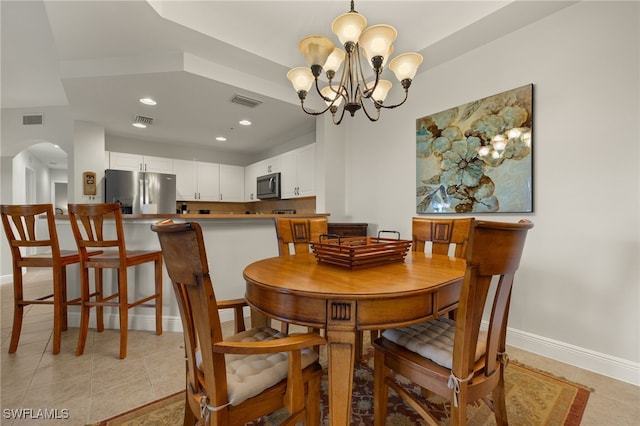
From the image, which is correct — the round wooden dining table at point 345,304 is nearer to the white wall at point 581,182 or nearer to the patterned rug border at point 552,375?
the patterned rug border at point 552,375

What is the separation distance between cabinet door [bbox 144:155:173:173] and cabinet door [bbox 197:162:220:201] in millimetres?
502

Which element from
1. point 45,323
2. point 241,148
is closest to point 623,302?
point 45,323

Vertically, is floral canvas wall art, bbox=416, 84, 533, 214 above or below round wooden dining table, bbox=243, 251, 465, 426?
above

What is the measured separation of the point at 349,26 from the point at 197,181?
15.0 feet

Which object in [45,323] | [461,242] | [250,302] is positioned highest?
[461,242]

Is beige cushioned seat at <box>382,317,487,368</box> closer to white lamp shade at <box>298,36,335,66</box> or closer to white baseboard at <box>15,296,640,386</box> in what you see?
white baseboard at <box>15,296,640,386</box>

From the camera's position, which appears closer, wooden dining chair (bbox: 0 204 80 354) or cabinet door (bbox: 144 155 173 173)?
wooden dining chair (bbox: 0 204 80 354)

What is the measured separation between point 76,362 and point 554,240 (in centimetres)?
360

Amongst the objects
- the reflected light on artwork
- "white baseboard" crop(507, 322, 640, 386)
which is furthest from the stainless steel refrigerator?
"white baseboard" crop(507, 322, 640, 386)

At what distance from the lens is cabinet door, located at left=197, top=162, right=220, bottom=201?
17.8ft

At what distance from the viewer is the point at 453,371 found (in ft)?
3.22

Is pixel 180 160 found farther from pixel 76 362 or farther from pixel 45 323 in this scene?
pixel 76 362

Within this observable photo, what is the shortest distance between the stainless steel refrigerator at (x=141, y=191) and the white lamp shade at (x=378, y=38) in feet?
13.0

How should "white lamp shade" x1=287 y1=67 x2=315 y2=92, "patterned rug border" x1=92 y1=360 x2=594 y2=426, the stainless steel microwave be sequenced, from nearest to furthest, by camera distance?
"patterned rug border" x1=92 y1=360 x2=594 y2=426, "white lamp shade" x1=287 y1=67 x2=315 y2=92, the stainless steel microwave
